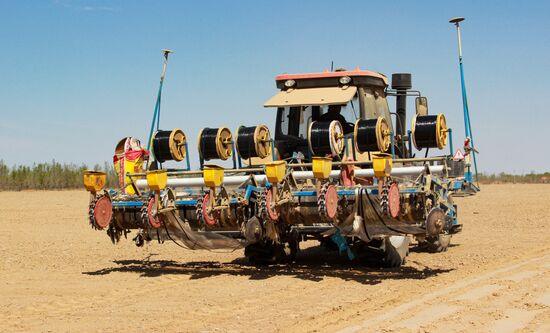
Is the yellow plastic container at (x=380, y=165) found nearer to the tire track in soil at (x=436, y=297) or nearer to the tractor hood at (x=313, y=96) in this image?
the tire track in soil at (x=436, y=297)

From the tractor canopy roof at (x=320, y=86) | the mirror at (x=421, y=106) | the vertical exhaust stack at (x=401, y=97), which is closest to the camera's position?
the tractor canopy roof at (x=320, y=86)

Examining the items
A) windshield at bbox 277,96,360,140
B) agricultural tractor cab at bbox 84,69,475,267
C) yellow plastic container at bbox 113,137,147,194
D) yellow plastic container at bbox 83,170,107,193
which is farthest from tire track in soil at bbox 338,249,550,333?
yellow plastic container at bbox 113,137,147,194

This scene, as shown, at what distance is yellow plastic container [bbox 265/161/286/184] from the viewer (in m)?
9.75

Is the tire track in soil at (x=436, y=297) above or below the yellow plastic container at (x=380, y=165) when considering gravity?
below

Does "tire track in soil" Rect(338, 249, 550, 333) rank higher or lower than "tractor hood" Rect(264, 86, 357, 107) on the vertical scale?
lower

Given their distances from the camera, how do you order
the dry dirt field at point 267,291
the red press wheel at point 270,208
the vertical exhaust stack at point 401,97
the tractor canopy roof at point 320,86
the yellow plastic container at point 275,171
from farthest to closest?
1. the vertical exhaust stack at point 401,97
2. the tractor canopy roof at point 320,86
3. the red press wheel at point 270,208
4. the yellow plastic container at point 275,171
5. the dry dirt field at point 267,291

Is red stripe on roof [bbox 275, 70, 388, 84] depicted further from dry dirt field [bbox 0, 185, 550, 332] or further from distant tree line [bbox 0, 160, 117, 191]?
distant tree line [bbox 0, 160, 117, 191]

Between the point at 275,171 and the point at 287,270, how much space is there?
93.9 inches

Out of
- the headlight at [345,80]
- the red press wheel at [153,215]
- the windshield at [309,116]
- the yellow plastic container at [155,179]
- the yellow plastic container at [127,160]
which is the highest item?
the headlight at [345,80]

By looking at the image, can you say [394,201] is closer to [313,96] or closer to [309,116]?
[313,96]

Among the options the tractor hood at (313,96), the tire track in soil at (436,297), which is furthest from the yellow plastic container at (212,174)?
the tire track in soil at (436,297)

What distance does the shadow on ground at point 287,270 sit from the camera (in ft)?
35.2

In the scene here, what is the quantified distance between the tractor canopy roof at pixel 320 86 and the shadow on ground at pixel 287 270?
2.50 meters

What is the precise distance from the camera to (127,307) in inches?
339
